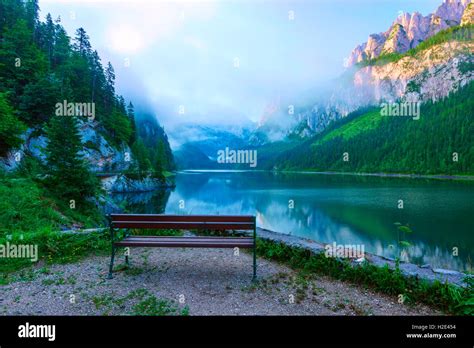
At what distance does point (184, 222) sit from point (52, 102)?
31.7 metres

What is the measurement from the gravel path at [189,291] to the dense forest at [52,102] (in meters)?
13.0

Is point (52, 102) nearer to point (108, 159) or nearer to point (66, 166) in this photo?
point (66, 166)

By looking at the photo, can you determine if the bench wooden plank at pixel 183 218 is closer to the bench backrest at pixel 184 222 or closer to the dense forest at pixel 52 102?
the bench backrest at pixel 184 222

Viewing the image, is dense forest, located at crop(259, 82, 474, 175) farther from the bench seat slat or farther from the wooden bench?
the bench seat slat

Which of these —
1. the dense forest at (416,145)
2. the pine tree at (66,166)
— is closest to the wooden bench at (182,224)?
the pine tree at (66,166)

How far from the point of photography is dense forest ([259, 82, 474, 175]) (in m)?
112

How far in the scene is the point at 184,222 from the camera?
7109mm

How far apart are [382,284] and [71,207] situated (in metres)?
18.2

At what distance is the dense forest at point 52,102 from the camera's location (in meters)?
18.2

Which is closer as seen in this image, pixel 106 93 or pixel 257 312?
pixel 257 312
